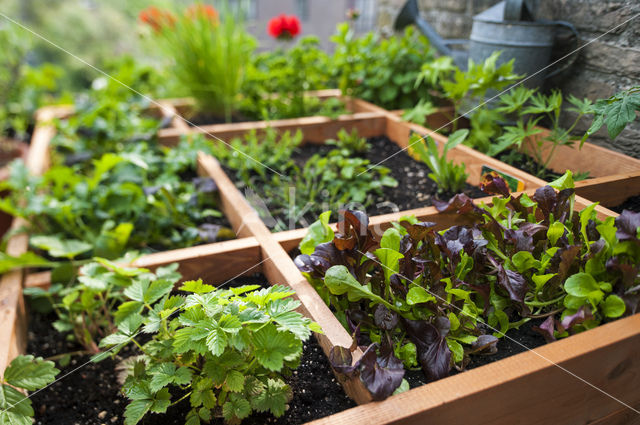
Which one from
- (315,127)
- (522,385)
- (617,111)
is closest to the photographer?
(522,385)

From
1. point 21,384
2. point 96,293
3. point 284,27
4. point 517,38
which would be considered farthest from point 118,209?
A: point 284,27

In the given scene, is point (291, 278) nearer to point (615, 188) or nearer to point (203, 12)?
point (615, 188)

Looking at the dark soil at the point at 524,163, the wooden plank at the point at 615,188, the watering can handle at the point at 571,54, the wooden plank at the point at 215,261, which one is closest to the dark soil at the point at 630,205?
the wooden plank at the point at 615,188

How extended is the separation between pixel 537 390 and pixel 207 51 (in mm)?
1814

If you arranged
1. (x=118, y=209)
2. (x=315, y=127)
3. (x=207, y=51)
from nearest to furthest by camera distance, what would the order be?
(x=118, y=209) < (x=315, y=127) < (x=207, y=51)

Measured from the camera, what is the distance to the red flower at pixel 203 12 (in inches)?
79.5

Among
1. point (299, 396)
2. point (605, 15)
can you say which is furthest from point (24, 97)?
point (605, 15)

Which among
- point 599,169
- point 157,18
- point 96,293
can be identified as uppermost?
point 157,18

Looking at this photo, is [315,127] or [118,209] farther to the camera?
[315,127]

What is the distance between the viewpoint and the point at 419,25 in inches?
65.5

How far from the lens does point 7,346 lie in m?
0.77

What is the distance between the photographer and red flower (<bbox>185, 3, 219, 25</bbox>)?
6.63ft

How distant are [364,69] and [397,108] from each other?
0.21 metres

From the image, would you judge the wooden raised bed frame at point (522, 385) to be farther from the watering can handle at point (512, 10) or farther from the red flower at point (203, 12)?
the red flower at point (203, 12)
